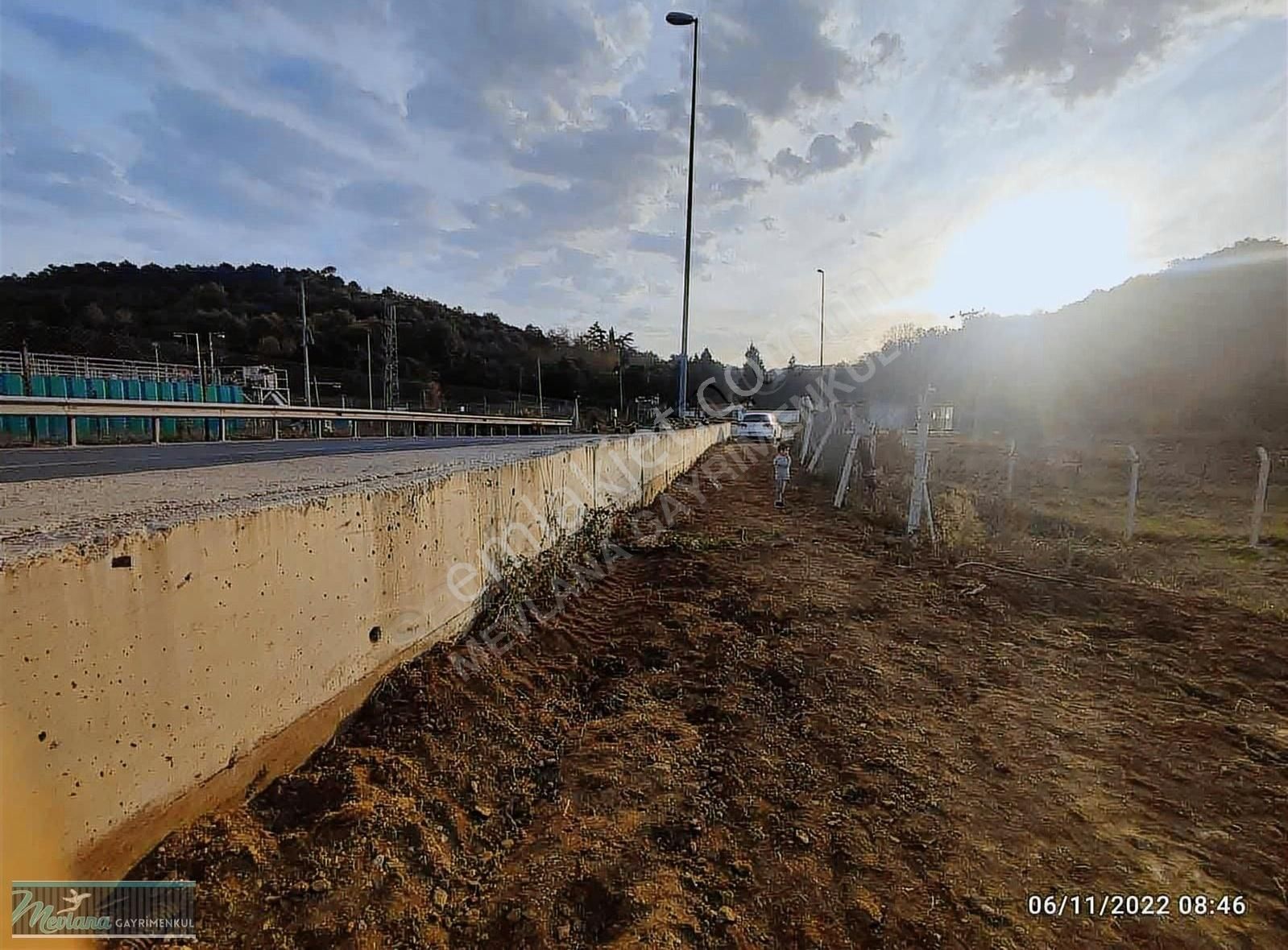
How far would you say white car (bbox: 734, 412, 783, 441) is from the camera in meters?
33.5

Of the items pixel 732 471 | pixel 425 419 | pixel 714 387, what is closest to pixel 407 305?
pixel 714 387

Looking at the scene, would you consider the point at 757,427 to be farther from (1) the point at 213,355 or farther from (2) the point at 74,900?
(1) the point at 213,355

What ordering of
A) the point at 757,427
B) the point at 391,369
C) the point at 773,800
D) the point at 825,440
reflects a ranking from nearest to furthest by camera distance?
the point at 773,800 → the point at 825,440 → the point at 757,427 → the point at 391,369

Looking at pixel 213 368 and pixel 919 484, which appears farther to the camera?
pixel 213 368

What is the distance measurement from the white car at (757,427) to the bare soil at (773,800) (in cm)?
2917

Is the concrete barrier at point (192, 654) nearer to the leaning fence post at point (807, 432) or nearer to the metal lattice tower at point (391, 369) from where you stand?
the leaning fence post at point (807, 432)

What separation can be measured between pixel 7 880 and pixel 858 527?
30.6 feet

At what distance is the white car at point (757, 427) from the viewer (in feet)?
110

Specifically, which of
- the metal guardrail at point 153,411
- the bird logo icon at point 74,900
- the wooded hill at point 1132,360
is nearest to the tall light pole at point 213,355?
the metal guardrail at point 153,411

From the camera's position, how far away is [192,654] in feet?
6.14

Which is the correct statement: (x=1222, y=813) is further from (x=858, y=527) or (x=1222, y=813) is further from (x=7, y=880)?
(x=858, y=527)

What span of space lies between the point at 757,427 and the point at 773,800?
31.8 m

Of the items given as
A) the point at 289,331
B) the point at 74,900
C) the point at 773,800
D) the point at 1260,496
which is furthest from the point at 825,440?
the point at 289,331

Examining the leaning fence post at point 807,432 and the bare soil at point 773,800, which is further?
the leaning fence post at point 807,432
